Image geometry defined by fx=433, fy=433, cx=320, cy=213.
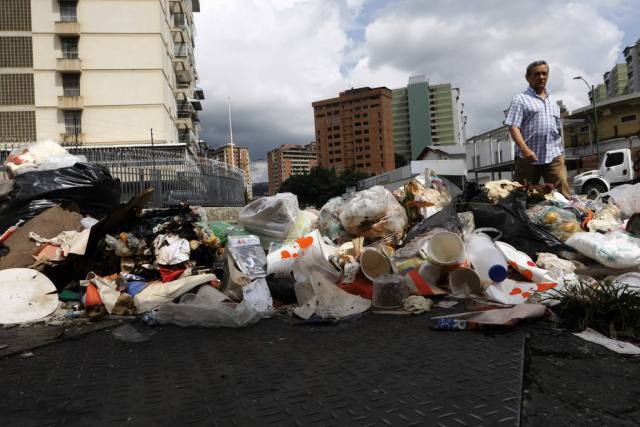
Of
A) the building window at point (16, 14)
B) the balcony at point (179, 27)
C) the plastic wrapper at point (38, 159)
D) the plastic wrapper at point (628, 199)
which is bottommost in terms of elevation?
the plastic wrapper at point (628, 199)

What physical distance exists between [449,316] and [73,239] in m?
3.30

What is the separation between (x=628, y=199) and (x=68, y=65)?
3431 centimetres

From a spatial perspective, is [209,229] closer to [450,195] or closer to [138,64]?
[450,195]

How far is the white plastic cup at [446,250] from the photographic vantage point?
3064 mm

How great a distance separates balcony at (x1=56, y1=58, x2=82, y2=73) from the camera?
97.5 ft

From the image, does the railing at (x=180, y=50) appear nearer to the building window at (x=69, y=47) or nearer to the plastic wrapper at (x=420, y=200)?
the building window at (x=69, y=47)

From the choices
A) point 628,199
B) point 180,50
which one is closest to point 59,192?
point 628,199

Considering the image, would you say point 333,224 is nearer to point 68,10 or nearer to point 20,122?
point 20,122

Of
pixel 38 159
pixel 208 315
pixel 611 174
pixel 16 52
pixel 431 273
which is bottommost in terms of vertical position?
pixel 208 315

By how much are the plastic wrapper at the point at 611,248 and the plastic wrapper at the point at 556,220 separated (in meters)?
0.39

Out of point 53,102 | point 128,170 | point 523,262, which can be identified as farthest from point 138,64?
point 523,262

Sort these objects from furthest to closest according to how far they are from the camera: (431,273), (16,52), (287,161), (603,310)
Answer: (287,161) → (16,52) → (431,273) → (603,310)

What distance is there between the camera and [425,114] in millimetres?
112438

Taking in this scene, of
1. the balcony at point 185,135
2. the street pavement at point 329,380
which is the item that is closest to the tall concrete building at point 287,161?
the balcony at point 185,135
